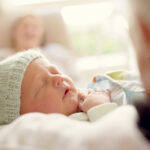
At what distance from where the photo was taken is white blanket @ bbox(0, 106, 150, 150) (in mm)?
466

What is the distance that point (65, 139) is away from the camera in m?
0.52

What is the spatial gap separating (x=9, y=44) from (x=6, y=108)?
1.71 m

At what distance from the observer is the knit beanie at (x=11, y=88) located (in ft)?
3.30

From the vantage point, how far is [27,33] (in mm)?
2676

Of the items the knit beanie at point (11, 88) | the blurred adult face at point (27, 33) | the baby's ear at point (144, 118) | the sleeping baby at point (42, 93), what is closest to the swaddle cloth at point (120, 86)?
the sleeping baby at point (42, 93)

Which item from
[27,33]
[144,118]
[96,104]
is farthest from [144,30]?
[27,33]

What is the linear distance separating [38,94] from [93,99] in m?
→ 0.21

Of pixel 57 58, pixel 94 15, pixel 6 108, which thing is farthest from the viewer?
pixel 94 15

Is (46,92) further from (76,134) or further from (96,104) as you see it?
(76,134)

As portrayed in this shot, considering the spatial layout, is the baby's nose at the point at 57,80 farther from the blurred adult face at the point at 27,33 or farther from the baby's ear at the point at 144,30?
the blurred adult face at the point at 27,33

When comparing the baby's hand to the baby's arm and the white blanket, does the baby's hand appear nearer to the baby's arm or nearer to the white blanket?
the baby's arm

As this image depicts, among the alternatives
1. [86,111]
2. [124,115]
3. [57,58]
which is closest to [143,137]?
[124,115]

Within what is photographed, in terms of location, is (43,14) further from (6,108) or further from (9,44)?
(6,108)

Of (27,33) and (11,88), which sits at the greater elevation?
(27,33)
